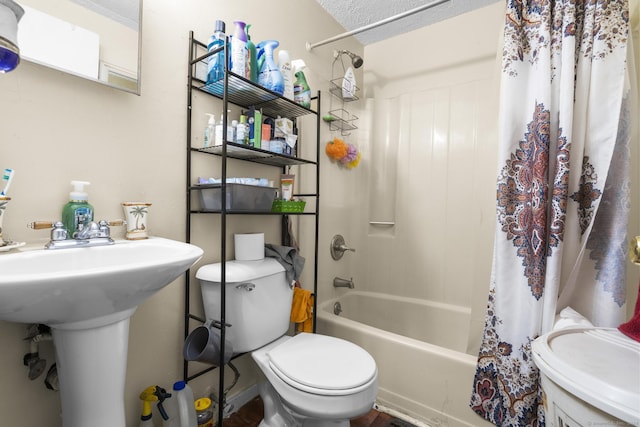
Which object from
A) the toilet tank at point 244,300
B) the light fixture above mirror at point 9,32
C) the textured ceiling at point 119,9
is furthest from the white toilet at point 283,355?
the textured ceiling at point 119,9

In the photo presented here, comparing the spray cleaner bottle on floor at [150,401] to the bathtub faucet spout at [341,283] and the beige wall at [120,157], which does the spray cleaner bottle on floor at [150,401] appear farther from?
the bathtub faucet spout at [341,283]

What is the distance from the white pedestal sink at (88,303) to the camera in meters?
0.55

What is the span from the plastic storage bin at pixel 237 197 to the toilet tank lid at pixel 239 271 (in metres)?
0.24

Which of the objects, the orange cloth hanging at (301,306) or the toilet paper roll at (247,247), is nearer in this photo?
the toilet paper roll at (247,247)

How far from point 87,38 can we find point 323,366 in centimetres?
135

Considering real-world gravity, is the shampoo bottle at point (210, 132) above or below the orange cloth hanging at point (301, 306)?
above

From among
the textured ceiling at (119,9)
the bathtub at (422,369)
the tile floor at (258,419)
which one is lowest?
the tile floor at (258,419)

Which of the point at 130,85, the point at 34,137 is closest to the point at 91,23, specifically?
the point at 130,85

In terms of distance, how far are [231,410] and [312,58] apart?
6.68 feet

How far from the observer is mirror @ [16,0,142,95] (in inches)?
32.2

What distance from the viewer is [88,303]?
62 cm

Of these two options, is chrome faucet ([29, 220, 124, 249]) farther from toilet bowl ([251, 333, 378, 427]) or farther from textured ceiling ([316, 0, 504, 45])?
textured ceiling ([316, 0, 504, 45])

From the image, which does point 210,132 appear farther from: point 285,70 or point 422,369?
point 422,369

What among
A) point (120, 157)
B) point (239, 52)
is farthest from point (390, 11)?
point (120, 157)
